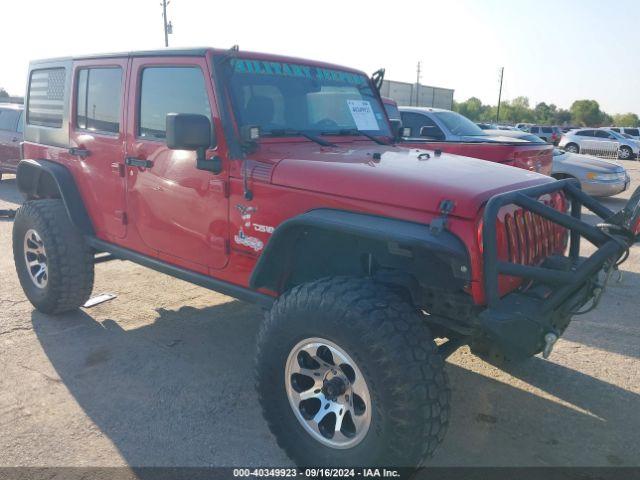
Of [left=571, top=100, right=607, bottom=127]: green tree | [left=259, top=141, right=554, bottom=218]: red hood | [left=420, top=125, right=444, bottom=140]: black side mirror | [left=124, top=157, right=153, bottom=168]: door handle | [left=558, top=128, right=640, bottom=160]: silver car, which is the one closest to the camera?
[left=259, top=141, right=554, bottom=218]: red hood

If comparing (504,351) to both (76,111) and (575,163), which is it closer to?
(76,111)

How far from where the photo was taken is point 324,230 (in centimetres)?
281

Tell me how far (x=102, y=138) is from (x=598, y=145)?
25.7m

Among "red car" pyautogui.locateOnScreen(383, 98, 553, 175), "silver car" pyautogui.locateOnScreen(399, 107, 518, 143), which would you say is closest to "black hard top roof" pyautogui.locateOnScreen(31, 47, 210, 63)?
"red car" pyautogui.locateOnScreen(383, 98, 553, 175)

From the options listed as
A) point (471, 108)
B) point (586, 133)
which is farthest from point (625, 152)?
A: point (471, 108)

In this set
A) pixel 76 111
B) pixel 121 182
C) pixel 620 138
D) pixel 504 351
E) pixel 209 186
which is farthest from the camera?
pixel 620 138

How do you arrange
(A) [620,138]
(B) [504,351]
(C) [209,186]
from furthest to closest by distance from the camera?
(A) [620,138] < (C) [209,186] < (B) [504,351]

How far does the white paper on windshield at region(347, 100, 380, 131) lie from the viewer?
156 inches

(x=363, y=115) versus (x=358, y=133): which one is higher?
(x=363, y=115)

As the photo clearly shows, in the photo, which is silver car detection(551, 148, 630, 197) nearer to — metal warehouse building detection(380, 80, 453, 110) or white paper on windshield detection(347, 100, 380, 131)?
white paper on windshield detection(347, 100, 380, 131)

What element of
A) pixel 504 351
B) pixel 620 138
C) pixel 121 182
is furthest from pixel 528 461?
pixel 620 138

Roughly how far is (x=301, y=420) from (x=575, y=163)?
9854mm

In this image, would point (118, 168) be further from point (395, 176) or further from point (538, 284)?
point (538, 284)

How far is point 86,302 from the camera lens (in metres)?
4.98
